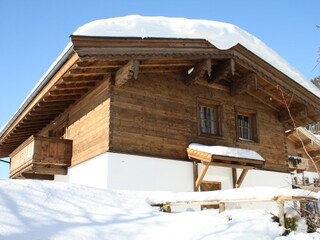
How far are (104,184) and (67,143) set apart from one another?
327cm

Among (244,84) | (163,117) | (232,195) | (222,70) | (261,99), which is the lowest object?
(232,195)

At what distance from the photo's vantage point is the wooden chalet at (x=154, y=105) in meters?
10.5

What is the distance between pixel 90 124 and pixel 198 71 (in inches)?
150

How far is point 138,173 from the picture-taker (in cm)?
1079

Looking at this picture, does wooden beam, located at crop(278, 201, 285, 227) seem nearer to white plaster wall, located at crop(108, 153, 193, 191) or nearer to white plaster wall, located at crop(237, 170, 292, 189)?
white plaster wall, located at crop(108, 153, 193, 191)

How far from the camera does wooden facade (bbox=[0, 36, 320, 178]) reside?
10477 millimetres

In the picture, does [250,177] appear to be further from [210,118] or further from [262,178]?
[210,118]

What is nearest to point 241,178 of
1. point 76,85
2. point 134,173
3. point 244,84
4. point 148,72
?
point 244,84

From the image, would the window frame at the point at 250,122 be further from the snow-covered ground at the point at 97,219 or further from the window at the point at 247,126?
the snow-covered ground at the point at 97,219

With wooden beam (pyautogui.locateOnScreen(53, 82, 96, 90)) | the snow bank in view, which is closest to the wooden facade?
wooden beam (pyautogui.locateOnScreen(53, 82, 96, 90))

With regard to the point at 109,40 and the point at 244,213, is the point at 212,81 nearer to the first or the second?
the point at 109,40

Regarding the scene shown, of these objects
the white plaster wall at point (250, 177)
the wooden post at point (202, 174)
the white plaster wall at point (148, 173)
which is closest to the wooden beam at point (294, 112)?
the white plaster wall at point (250, 177)

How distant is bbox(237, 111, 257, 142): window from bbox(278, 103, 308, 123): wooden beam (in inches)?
57.5

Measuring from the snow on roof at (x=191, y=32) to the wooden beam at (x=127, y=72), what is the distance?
782 mm
